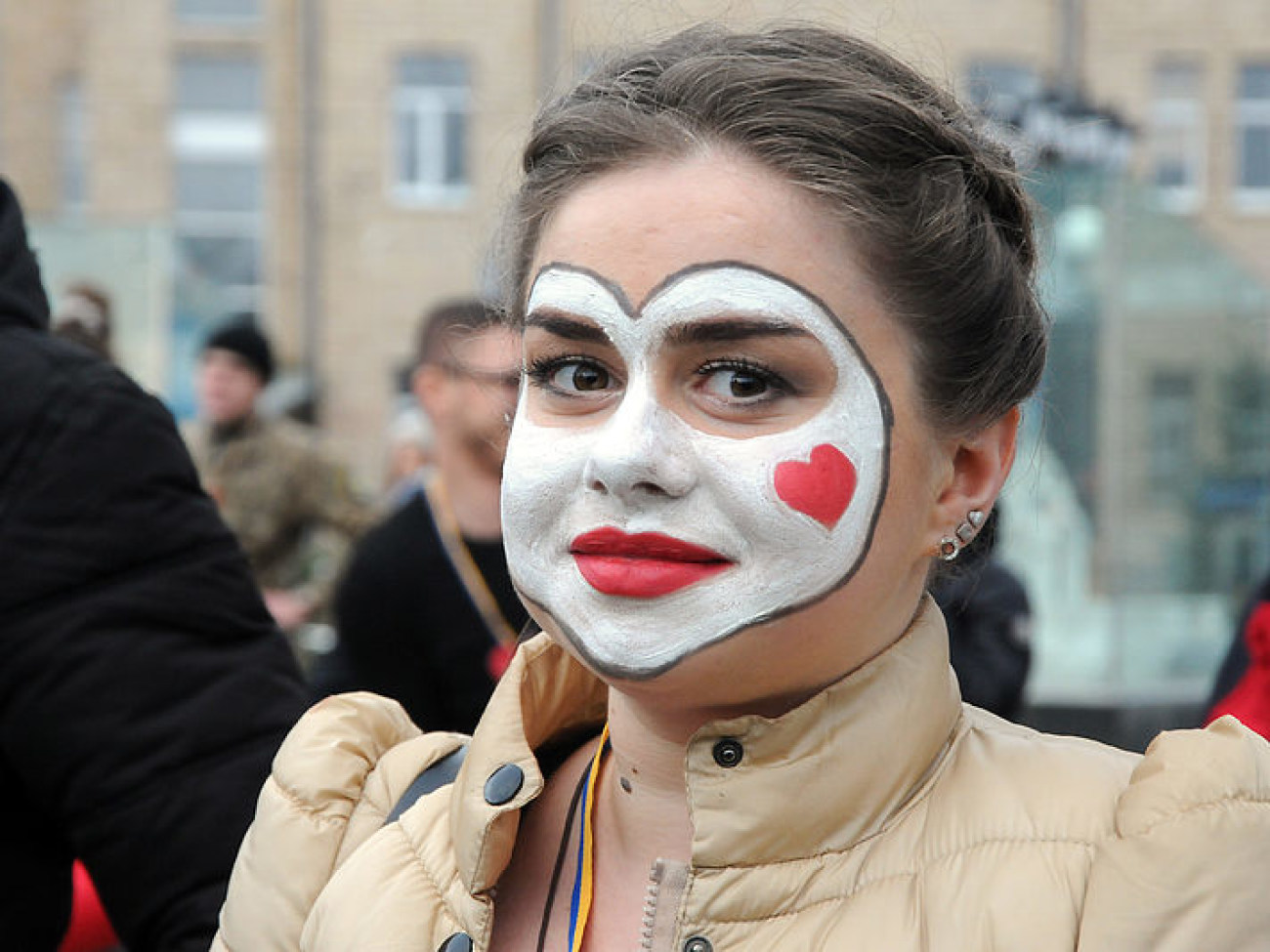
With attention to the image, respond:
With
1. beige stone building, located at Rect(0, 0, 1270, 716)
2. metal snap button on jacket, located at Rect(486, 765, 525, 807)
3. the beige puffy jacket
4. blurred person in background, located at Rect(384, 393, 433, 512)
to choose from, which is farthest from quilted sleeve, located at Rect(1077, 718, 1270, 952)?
beige stone building, located at Rect(0, 0, 1270, 716)

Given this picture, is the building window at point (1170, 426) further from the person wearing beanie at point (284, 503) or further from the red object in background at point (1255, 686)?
the red object in background at point (1255, 686)

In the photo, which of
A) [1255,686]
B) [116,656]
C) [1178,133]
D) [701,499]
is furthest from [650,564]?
[1178,133]

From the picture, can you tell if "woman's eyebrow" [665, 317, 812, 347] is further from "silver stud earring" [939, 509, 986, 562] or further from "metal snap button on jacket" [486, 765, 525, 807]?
"metal snap button on jacket" [486, 765, 525, 807]

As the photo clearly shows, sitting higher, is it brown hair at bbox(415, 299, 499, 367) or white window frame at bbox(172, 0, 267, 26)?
brown hair at bbox(415, 299, 499, 367)

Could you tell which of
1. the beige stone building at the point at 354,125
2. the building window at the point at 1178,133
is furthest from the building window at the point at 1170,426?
the building window at the point at 1178,133

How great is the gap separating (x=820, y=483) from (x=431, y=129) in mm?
18304

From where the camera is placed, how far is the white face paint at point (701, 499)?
152 cm

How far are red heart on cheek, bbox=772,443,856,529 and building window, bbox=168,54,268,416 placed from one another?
61.3 feet

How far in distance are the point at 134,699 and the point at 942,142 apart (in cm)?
108

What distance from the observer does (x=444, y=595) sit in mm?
3742

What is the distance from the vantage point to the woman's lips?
1.52 meters

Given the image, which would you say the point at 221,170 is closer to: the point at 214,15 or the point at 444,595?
the point at 214,15

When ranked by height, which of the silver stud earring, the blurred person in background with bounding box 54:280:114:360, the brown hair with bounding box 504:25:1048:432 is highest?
the brown hair with bounding box 504:25:1048:432

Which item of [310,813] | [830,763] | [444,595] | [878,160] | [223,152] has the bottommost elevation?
[223,152]
